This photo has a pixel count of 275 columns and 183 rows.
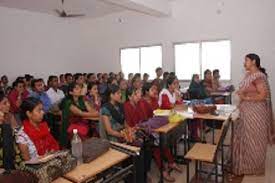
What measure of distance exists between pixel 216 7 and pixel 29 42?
4946mm

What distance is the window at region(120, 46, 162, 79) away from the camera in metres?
8.42

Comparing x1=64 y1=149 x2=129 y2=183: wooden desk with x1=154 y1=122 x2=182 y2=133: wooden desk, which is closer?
x1=64 y1=149 x2=129 y2=183: wooden desk

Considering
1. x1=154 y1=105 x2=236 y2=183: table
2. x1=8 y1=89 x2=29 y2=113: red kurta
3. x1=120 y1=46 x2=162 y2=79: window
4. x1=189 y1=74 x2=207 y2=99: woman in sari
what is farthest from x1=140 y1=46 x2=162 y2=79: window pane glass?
x1=154 y1=105 x2=236 y2=183: table

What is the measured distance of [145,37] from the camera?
27.6 feet

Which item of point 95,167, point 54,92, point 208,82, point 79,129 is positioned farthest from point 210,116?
point 54,92

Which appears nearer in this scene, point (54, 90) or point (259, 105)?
point (259, 105)

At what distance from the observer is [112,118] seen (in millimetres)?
3318

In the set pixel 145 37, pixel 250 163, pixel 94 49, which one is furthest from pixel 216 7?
pixel 250 163

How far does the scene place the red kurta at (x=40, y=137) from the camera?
249cm

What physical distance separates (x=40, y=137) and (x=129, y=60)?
6534 mm

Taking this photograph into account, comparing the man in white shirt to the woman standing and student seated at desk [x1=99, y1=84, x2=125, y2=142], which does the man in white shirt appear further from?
the woman standing

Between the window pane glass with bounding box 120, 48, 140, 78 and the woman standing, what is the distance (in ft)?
17.9

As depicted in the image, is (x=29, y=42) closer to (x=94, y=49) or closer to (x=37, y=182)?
(x=94, y=49)

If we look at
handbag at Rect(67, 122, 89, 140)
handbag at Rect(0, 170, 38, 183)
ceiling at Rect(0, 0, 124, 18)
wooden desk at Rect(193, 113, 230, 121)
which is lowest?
handbag at Rect(67, 122, 89, 140)
